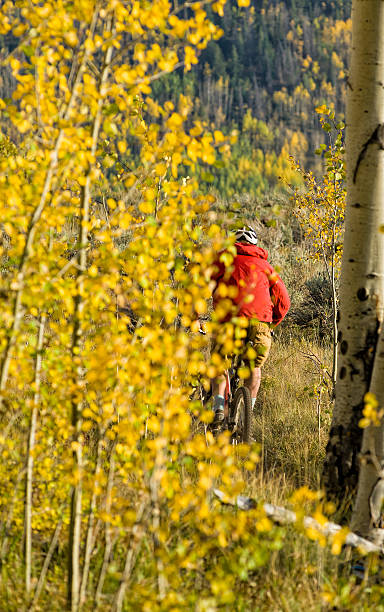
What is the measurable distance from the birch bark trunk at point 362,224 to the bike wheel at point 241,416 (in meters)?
1.65

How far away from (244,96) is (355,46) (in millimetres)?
158147

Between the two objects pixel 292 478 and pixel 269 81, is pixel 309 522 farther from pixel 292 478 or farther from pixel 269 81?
pixel 269 81

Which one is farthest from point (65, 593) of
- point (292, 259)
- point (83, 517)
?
point (292, 259)

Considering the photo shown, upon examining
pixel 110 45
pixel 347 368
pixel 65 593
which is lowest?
pixel 65 593

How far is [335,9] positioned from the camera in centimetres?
17900

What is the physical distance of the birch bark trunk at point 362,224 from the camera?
2871mm

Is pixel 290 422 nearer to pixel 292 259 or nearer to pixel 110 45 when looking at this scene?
pixel 110 45

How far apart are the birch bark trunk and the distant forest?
4051 inches

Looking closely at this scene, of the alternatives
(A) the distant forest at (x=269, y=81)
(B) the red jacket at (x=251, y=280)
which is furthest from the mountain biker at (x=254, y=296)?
(A) the distant forest at (x=269, y=81)

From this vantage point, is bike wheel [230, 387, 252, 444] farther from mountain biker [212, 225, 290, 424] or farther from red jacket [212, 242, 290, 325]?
red jacket [212, 242, 290, 325]

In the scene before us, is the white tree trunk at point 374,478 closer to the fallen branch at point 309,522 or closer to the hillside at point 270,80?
the fallen branch at point 309,522

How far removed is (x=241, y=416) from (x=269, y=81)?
165 metres

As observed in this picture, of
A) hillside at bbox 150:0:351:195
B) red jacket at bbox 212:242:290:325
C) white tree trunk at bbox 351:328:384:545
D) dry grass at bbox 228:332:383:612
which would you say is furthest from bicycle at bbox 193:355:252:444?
hillside at bbox 150:0:351:195

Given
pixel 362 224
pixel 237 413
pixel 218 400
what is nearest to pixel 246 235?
pixel 218 400
